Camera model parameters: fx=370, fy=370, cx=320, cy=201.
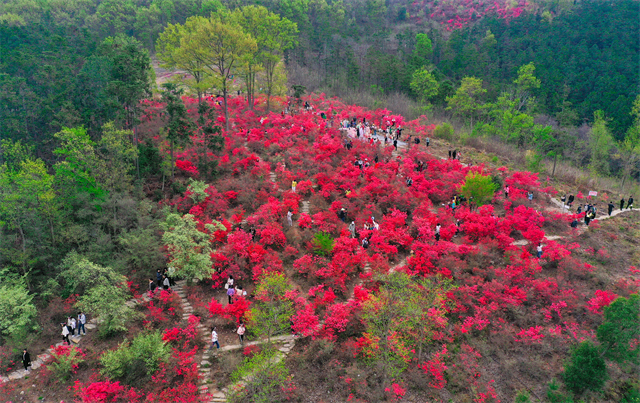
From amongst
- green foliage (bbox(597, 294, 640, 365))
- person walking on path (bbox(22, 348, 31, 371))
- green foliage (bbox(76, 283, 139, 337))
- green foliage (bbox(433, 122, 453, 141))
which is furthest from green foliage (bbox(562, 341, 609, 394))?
green foliage (bbox(433, 122, 453, 141))

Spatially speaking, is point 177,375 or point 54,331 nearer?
point 177,375

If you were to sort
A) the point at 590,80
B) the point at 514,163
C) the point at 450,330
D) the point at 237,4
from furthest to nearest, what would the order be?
1. the point at 237,4
2. the point at 590,80
3. the point at 514,163
4. the point at 450,330

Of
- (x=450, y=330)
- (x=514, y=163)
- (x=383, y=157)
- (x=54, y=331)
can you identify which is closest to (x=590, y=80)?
(x=514, y=163)

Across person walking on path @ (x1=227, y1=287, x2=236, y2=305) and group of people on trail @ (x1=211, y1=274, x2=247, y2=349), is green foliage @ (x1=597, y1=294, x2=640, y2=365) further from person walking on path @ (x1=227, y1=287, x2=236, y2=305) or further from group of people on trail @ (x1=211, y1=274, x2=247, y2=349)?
person walking on path @ (x1=227, y1=287, x2=236, y2=305)

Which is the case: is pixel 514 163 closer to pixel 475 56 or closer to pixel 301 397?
pixel 301 397

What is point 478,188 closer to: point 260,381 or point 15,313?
point 260,381

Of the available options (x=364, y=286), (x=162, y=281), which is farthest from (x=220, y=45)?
(x=364, y=286)
